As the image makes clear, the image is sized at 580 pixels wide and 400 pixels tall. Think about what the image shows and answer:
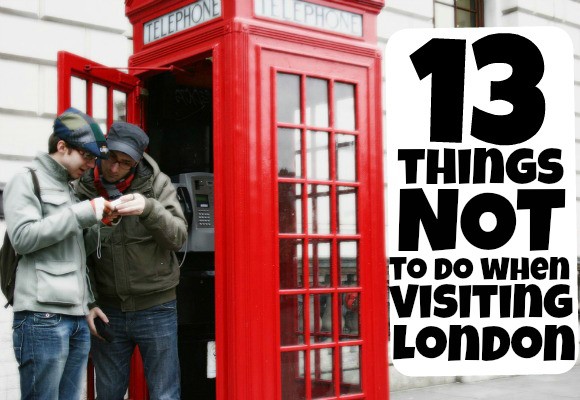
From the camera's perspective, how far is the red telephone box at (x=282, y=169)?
3.41 m

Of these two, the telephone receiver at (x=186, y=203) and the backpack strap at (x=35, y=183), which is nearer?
the backpack strap at (x=35, y=183)

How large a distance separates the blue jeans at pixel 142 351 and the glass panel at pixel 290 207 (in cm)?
61

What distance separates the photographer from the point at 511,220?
7.90 m

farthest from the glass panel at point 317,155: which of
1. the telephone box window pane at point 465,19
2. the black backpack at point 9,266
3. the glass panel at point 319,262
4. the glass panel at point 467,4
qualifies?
the glass panel at point 467,4

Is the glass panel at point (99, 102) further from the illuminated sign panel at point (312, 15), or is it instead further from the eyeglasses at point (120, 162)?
the illuminated sign panel at point (312, 15)

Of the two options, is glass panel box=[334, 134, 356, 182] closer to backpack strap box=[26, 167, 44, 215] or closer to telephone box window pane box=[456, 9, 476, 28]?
backpack strap box=[26, 167, 44, 215]

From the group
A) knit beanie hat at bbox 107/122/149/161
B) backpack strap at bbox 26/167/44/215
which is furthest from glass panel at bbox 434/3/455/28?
backpack strap at bbox 26/167/44/215

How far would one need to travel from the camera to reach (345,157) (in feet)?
12.2

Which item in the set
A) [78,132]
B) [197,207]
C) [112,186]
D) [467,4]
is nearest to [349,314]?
[197,207]

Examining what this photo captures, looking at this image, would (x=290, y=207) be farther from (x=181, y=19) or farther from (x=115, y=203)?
(x=181, y=19)

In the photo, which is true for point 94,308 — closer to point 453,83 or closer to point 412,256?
point 412,256

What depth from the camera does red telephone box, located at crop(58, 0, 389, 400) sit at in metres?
3.41

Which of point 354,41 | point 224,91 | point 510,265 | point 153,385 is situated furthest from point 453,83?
point 153,385

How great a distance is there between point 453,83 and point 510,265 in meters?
1.96
